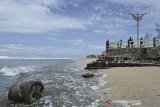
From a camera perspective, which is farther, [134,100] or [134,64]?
[134,64]

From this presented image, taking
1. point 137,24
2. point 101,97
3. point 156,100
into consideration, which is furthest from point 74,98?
point 137,24

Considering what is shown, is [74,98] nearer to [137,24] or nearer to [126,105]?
[126,105]

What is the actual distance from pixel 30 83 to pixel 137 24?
119 feet

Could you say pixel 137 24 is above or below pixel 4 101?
above

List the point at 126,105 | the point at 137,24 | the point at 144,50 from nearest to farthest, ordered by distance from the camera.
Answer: the point at 126,105 < the point at 144,50 < the point at 137,24

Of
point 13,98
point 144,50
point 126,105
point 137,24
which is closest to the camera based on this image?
point 126,105

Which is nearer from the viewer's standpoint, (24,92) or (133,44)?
(24,92)

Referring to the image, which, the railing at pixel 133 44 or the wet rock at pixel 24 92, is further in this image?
the railing at pixel 133 44

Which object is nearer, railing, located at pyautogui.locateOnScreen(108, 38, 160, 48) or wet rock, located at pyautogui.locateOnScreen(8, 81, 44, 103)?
wet rock, located at pyautogui.locateOnScreen(8, 81, 44, 103)

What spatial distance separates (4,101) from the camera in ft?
45.2

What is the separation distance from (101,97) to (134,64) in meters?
17.9

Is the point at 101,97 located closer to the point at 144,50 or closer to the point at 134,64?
the point at 134,64

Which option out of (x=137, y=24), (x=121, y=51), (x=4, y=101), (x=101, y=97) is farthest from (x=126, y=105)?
(x=137, y=24)

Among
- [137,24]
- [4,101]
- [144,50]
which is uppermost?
[137,24]
